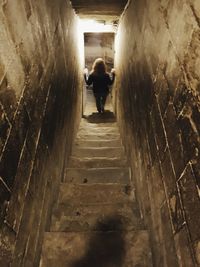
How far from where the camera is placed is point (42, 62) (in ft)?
8.32

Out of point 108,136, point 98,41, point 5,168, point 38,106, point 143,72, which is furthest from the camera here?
point 98,41

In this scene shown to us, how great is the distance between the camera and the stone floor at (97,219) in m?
2.73

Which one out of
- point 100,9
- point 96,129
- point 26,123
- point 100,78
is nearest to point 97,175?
point 26,123

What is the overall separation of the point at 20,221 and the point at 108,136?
159 inches

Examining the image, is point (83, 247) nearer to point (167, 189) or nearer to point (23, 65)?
point (167, 189)

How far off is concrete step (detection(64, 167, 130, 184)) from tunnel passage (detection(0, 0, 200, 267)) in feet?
2.52

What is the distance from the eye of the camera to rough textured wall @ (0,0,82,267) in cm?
167

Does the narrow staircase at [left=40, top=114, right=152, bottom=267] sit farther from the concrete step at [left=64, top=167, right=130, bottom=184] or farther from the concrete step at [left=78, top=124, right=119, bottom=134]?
the concrete step at [left=78, top=124, right=119, bottom=134]

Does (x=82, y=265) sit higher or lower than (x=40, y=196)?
lower

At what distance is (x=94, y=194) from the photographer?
11.9ft

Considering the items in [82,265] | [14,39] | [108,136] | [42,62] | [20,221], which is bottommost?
[108,136]

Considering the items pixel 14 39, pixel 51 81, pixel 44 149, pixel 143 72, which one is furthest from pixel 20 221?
pixel 143 72

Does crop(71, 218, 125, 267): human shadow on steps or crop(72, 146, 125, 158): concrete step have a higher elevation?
crop(71, 218, 125, 267): human shadow on steps

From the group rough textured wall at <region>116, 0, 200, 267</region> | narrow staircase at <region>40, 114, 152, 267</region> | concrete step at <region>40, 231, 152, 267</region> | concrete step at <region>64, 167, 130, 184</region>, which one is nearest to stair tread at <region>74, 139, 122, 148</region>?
narrow staircase at <region>40, 114, 152, 267</region>
